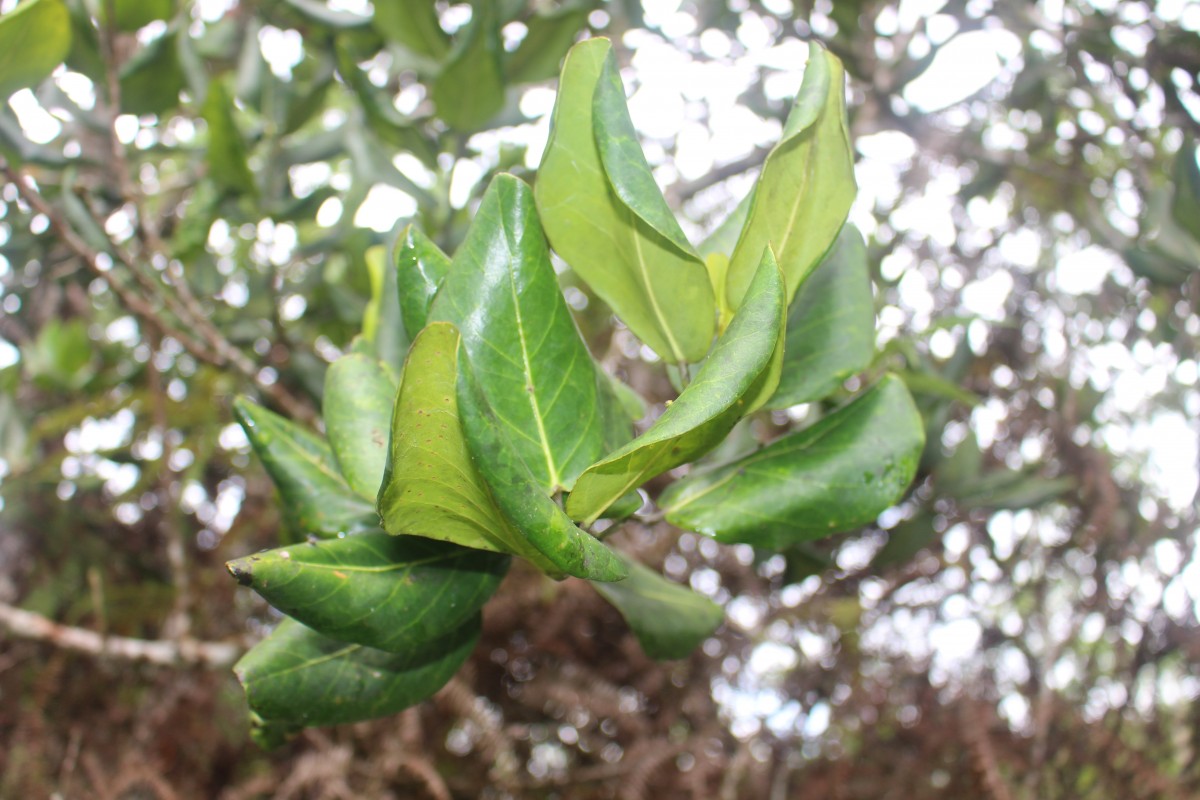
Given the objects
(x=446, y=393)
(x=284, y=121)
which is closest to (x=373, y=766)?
(x=284, y=121)

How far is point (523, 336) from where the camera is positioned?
1.83ft

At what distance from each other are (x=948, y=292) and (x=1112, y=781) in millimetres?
1039

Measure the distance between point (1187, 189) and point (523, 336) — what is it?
114cm

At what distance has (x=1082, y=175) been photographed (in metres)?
1.97

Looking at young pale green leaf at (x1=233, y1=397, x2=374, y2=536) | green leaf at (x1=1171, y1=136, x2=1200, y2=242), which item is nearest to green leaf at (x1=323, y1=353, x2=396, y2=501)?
young pale green leaf at (x1=233, y1=397, x2=374, y2=536)

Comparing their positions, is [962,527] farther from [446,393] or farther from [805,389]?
[446,393]

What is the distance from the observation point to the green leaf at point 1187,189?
1210 millimetres

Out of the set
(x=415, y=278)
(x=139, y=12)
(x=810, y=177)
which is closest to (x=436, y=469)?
(x=415, y=278)

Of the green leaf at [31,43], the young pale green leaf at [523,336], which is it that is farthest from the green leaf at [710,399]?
the green leaf at [31,43]

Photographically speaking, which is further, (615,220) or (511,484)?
(615,220)

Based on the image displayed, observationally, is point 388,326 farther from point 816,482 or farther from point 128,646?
point 128,646

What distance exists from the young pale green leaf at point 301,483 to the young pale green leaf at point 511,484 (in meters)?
0.25

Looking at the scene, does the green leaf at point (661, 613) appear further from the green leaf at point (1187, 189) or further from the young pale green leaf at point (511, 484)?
the green leaf at point (1187, 189)

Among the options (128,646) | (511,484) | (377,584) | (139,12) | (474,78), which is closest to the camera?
(511,484)
